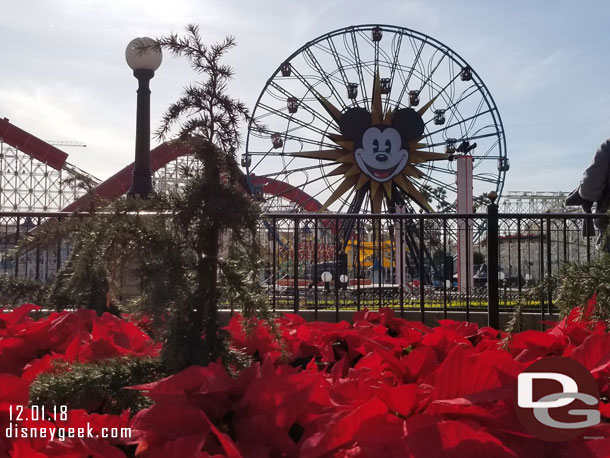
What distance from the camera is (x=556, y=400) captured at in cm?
82

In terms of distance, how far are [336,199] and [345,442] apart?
1878cm

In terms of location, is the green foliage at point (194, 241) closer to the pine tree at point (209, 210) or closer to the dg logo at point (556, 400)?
the pine tree at point (209, 210)

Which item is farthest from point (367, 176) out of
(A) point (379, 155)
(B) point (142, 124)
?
(B) point (142, 124)

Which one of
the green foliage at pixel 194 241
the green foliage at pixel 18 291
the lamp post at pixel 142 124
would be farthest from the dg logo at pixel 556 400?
the lamp post at pixel 142 124

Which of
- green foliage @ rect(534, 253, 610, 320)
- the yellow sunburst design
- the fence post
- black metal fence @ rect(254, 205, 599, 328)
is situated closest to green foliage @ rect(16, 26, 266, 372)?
green foliage @ rect(534, 253, 610, 320)

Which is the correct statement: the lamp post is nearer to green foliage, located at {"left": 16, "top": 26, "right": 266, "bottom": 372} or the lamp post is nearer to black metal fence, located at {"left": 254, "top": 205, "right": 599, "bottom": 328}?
black metal fence, located at {"left": 254, "top": 205, "right": 599, "bottom": 328}

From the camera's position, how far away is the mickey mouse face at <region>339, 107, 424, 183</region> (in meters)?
19.6

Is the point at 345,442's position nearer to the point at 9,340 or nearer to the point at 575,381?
the point at 575,381

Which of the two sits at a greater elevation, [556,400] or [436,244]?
[436,244]

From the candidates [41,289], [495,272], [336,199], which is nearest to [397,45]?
[336,199]

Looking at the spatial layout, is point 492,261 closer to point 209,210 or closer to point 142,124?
point 209,210

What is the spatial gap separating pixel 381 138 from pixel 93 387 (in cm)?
1908

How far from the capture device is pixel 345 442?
786mm

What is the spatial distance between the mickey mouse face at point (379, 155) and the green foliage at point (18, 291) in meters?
17.5
